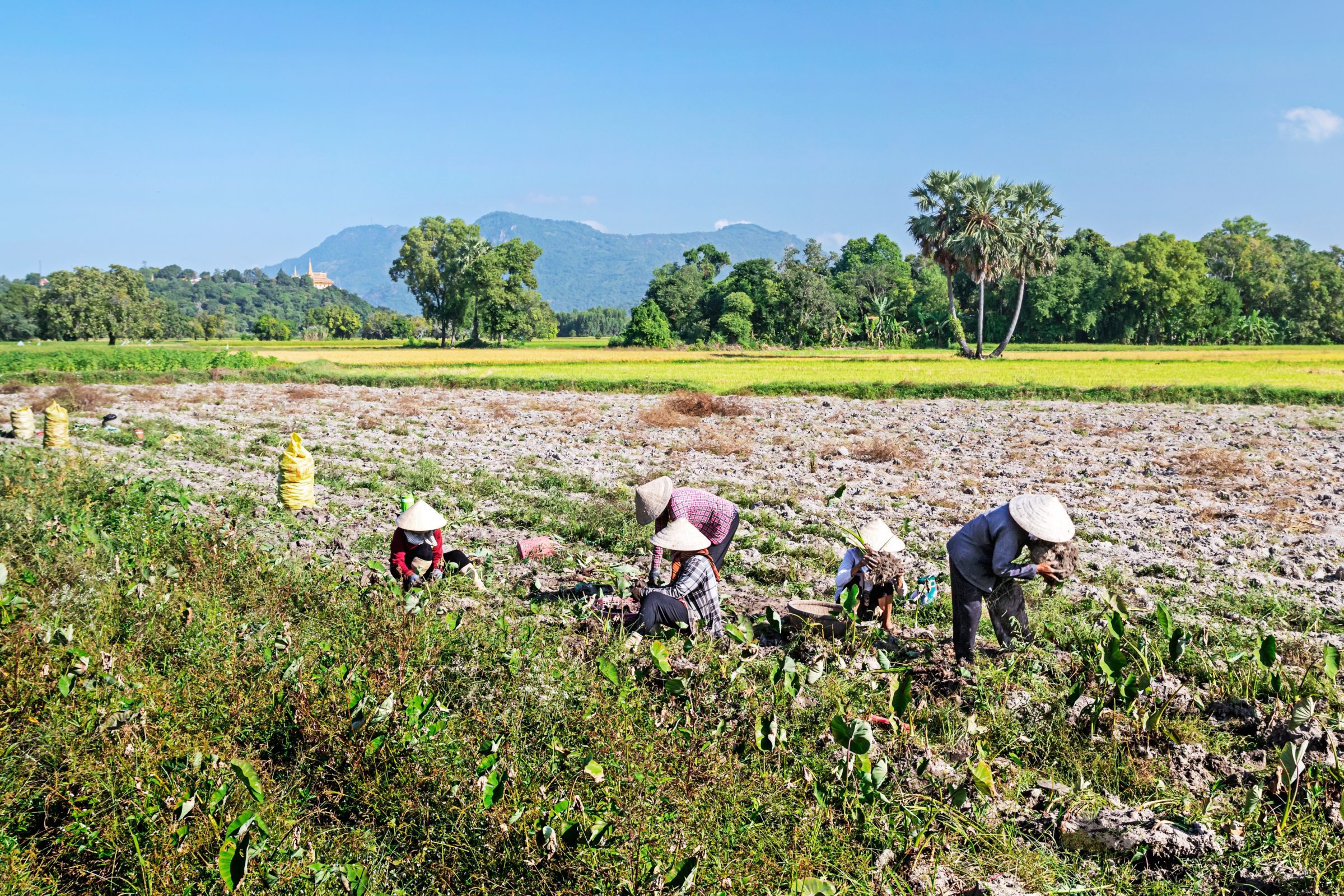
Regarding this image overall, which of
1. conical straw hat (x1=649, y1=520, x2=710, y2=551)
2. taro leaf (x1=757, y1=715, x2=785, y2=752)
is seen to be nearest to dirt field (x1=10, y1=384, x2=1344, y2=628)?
conical straw hat (x1=649, y1=520, x2=710, y2=551)

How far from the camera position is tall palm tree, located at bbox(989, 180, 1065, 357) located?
165 feet

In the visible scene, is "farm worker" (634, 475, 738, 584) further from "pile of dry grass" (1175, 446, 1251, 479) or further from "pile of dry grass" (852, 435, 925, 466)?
"pile of dry grass" (1175, 446, 1251, 479)

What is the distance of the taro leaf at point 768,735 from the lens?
412 centimetres

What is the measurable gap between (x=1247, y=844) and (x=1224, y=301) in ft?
258

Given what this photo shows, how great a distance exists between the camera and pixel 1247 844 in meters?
3.83

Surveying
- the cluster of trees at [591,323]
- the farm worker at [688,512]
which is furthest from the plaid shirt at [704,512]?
the cluster of trees at [591,323]

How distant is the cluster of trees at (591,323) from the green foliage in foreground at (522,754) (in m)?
143

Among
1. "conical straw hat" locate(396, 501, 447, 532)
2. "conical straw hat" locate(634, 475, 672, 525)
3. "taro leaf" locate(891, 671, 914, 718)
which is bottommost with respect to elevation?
"taro leaf" locate(891, 671, 914, 718)

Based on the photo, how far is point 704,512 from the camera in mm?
6531

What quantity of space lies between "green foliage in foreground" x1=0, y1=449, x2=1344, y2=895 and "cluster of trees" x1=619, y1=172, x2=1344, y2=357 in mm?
59127

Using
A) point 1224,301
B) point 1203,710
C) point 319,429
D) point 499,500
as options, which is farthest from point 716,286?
point 1203,710

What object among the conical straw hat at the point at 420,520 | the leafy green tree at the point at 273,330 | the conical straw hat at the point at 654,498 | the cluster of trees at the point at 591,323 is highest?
the cluster of trees at the point at 591,323

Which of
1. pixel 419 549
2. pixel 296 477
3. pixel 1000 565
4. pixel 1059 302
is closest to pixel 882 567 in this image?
pixel 1000 565

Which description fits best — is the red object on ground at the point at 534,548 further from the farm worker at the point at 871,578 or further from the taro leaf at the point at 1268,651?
the taro leaf at the point at 1268,651
